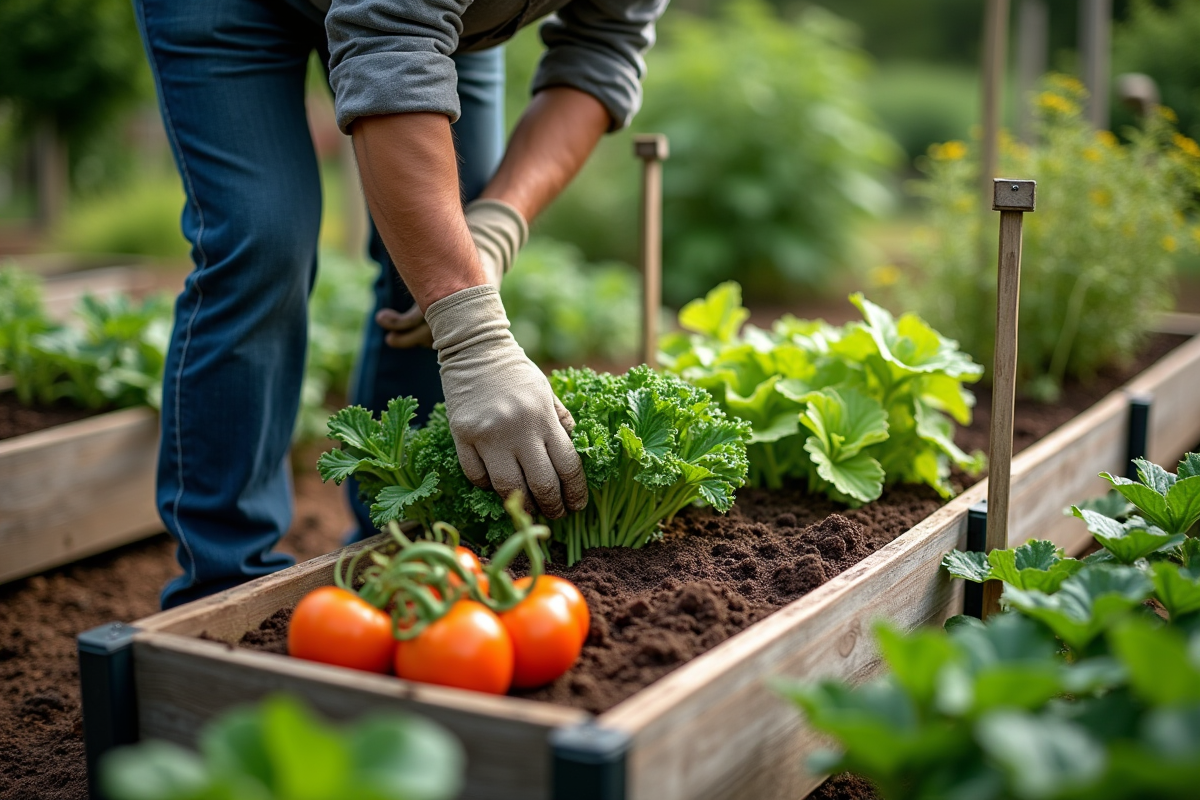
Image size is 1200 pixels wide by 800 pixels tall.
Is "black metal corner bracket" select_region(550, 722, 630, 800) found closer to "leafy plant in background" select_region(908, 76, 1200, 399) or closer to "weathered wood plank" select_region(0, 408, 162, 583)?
"weathered wood plank" select_region(0, 408, 162, 583)

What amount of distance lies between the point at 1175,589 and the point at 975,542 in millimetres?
672

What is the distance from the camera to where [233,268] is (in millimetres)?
2119

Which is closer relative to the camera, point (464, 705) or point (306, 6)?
point (464, 705)

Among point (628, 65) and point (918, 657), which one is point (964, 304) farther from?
point (918, 657)

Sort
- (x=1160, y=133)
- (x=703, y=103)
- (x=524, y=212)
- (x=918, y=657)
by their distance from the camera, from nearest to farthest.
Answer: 1. (x=918, y=657)
2. (x=524, y=212)
3. (x=1160, y=133)
4. (x=703, y=103)

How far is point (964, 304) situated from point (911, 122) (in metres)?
13.5

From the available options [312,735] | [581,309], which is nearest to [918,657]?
[312,735]

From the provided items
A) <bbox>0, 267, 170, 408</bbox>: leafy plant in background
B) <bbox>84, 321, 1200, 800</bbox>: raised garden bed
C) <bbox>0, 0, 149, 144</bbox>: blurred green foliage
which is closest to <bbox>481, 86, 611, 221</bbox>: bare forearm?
<bbox>84, 321, 1200, 800</bbox>: raised garden bed

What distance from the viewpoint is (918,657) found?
1.21 meters

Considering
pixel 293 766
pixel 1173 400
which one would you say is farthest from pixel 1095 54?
pixel 293 766

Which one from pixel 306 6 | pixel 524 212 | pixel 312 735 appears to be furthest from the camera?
pixel 524 212

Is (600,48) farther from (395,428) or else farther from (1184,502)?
(1184,502)

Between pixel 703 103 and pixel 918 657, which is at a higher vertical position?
pixel 703 103

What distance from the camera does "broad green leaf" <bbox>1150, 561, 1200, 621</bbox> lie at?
1.46 metres
